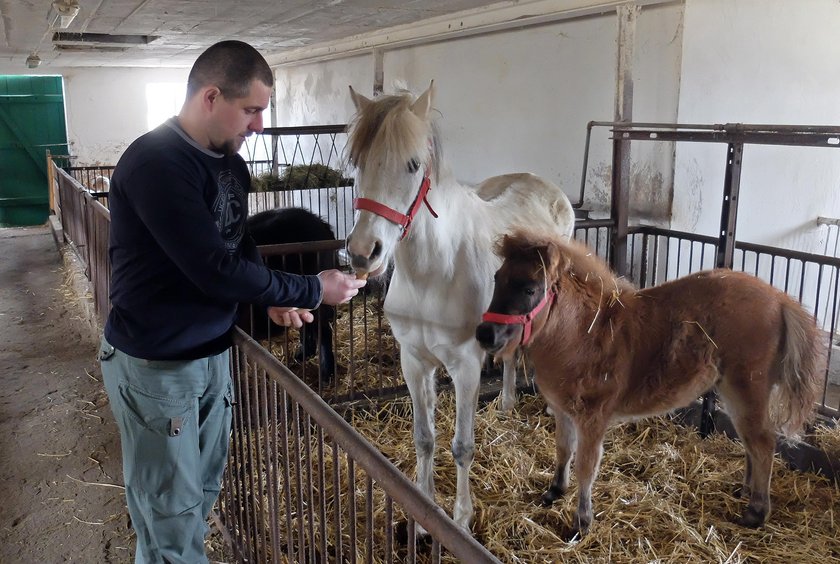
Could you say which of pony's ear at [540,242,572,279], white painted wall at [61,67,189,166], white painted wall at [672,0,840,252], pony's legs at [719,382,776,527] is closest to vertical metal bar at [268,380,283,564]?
pony's ear at [540,242,572,279]

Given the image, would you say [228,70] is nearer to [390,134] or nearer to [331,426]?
[390,134]

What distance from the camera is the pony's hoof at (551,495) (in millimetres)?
2887

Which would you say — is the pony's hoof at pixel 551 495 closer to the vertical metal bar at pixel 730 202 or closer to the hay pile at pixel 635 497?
the hay pile at pixel 635 497

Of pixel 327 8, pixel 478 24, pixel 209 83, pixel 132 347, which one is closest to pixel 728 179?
pixel 209 83

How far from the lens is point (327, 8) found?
6191 millimetres

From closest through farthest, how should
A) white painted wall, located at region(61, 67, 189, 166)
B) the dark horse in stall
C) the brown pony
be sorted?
the brown pony, the dark horse in stall, white painted wall, located at region(61, 67, 189, 166)

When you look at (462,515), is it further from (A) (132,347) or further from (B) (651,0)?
(B) (651,0)

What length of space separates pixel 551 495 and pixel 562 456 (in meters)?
0.18

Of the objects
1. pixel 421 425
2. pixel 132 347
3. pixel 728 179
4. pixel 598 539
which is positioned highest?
pixel 728 179

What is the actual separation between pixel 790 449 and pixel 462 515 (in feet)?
5.69

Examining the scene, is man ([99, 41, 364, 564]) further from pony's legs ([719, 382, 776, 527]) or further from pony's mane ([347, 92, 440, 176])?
pony's legs ([719, 382, 776, 527])

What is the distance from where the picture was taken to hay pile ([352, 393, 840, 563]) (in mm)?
2566

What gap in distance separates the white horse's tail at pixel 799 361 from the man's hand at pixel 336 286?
5.96ft

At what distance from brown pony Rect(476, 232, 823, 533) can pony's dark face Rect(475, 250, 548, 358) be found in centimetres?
16
